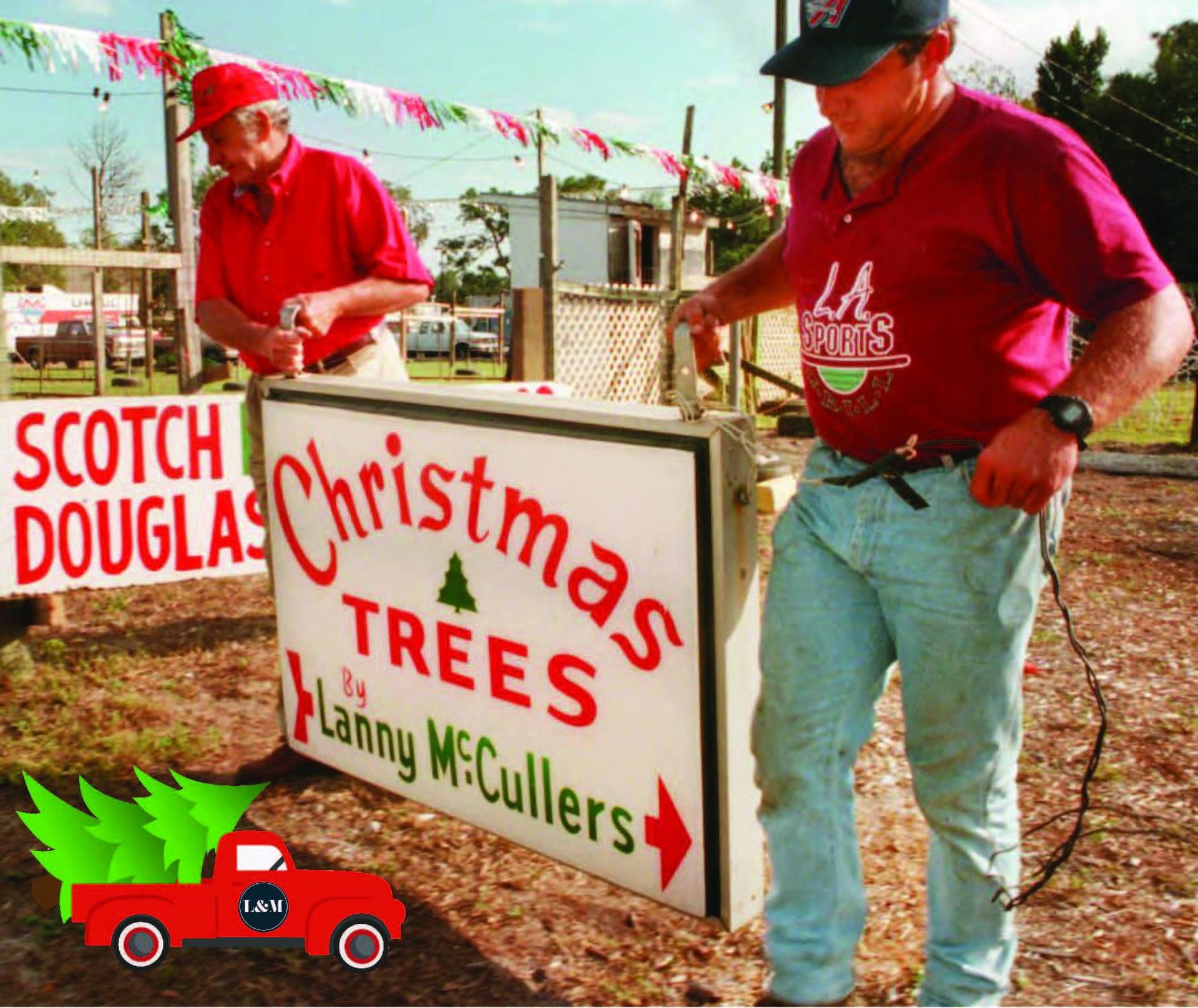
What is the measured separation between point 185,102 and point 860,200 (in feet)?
18.1

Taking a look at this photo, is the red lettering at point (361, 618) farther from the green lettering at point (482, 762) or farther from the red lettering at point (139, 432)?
the red lettering at point (139, 432)

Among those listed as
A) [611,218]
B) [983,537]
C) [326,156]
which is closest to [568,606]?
[983,537]

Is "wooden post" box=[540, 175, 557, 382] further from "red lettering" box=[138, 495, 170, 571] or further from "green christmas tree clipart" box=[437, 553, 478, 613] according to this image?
"green christmas tree clipart" box=[437, 553, 478, 613]

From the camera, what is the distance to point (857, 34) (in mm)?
2035

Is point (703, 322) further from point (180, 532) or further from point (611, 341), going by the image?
point (611, 341)

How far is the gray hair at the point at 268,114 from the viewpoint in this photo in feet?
11.4

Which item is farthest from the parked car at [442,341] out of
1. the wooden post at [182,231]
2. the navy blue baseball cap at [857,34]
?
the navy blue baseball cap at [857,34]

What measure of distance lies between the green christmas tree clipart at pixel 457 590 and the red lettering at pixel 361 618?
1.11 feet

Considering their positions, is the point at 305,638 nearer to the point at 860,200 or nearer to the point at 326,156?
the point at 326,156

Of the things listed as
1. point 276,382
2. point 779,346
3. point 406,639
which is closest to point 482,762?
point 406,639

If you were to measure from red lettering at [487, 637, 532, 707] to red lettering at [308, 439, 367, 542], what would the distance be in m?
0.54

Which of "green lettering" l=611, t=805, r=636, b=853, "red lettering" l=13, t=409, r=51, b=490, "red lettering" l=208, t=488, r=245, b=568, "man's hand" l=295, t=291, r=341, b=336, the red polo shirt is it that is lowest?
"green lettering" l=611, t=805, r=636, b=853

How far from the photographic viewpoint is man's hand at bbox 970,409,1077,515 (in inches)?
72.1

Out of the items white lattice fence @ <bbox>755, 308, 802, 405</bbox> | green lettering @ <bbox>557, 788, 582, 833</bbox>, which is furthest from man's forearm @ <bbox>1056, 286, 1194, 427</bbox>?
white lattice fence @ <bbox>755, 308, 802, 405</bbox>
